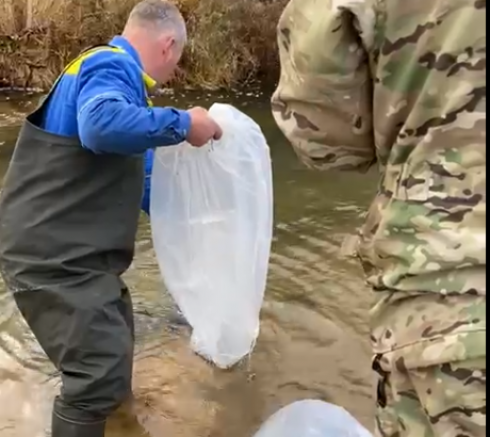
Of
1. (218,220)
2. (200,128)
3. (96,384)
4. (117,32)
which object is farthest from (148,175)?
(117,32)

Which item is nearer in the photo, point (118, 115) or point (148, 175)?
point (118, 115)

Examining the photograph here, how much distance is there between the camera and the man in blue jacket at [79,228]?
9.50 ft

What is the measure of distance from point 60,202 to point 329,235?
2.87m

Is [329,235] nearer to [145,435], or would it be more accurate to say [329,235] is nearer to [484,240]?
[145,435]

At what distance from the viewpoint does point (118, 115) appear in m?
2.83

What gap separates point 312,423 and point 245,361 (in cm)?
113

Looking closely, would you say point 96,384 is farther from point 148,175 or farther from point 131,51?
point 131,51

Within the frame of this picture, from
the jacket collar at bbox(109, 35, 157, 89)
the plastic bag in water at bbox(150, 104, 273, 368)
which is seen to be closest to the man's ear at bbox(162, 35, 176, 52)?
the jacket collar at bbox(109, 35, 157, 89)

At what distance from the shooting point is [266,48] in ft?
40.3

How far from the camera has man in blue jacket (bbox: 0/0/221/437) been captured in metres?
2.90

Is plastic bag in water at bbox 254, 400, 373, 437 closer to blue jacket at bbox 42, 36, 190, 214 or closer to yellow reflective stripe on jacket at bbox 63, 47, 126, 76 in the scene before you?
blue jacket at bbox 42, 36, 190, 214

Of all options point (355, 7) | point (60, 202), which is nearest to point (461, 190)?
point (355, 7)

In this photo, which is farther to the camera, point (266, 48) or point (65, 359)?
point (266, 48)

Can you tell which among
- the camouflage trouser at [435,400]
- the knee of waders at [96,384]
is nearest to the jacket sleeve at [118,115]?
the knee of waders at [96,384]
